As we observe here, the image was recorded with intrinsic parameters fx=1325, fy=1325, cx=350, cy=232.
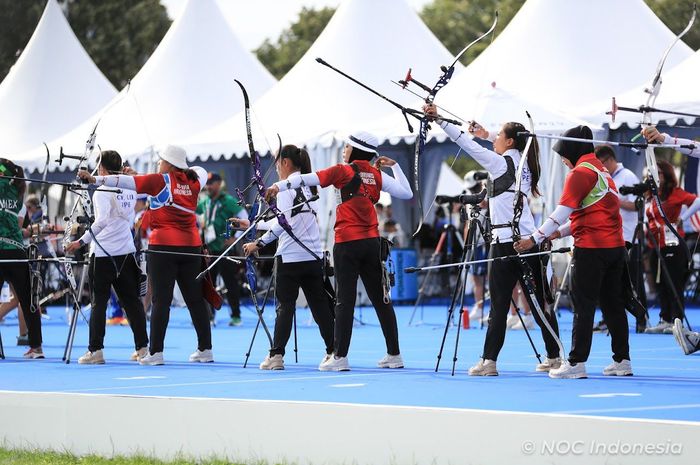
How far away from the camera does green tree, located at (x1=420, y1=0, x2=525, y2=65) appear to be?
52.9 meters

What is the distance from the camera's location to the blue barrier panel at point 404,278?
21156 mm

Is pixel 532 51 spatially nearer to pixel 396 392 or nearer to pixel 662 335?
pixel 662 335

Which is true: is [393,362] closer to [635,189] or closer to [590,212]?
[590,212]

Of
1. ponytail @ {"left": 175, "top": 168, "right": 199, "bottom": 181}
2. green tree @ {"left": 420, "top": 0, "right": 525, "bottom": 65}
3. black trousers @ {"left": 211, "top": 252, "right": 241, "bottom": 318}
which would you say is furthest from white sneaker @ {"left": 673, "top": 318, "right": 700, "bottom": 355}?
green tree @ {"left": 420, "top": 0, "right": 525, "bottom": 65}

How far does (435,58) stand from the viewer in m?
21.2

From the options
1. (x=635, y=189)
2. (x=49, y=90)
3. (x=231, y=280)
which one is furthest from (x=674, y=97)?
(x=49, y=90)

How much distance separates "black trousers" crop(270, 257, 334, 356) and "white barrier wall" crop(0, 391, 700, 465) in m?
2.92

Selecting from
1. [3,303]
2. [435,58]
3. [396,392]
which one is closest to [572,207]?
[396,392]

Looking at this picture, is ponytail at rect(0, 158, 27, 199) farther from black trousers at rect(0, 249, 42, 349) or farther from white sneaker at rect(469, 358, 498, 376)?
white sneaker at rect(469, 358, 498, 376)

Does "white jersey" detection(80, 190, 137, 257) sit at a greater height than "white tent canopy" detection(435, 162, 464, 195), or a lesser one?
lesser

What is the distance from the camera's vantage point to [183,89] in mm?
22500

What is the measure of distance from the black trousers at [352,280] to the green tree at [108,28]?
39.7 meters

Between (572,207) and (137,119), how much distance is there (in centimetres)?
1384

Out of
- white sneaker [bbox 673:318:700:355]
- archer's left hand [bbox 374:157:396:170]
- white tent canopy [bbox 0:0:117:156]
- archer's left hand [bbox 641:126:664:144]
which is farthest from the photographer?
white tent canopy [bbox 0:0:117:156]
